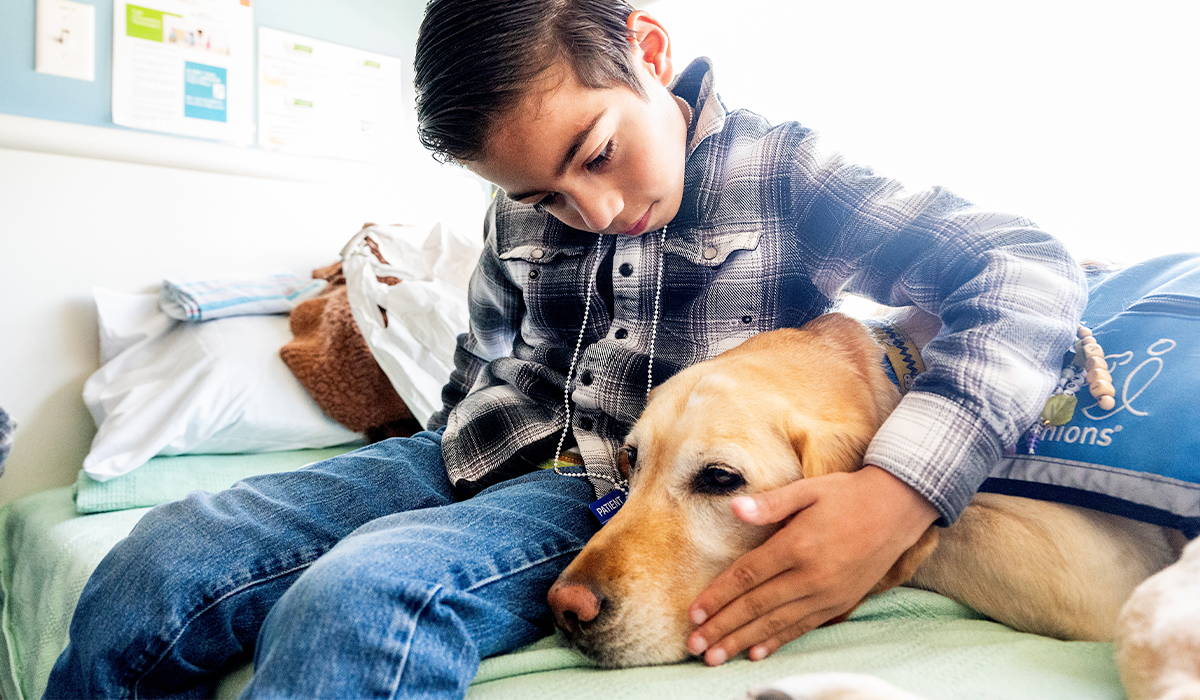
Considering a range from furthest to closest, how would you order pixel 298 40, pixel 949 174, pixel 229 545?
pixel 298 40, pixel 949 174, pixel 229 545

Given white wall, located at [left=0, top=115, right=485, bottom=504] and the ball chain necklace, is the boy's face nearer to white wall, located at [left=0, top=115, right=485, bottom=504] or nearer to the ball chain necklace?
the ball chain necklace

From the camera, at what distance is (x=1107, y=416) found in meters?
0.74

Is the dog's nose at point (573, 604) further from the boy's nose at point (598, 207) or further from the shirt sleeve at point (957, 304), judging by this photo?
the boy's nose at point (598, 207)

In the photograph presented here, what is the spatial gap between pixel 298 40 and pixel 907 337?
2.64 meters

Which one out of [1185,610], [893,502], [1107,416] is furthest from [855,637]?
[1107,416]

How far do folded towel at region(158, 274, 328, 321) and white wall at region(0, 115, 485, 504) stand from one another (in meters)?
0.17

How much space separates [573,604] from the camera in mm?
698

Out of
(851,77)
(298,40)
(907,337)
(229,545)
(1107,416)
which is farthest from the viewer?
(298,40)

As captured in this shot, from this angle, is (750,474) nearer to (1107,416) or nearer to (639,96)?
(1107,416)

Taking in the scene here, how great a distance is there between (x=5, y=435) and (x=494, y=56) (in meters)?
1.95

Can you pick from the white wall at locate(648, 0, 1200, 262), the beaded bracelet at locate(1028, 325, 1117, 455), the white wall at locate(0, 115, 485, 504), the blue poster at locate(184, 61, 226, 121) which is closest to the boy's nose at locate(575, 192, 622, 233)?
the white wall at locate(648, 0, 1200, 262)

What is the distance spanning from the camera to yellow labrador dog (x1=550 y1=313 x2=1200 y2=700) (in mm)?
707

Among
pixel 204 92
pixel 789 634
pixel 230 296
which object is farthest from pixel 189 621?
pixel 204 92

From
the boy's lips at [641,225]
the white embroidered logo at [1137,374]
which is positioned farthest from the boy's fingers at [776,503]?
the boy's lips at [641,225]
